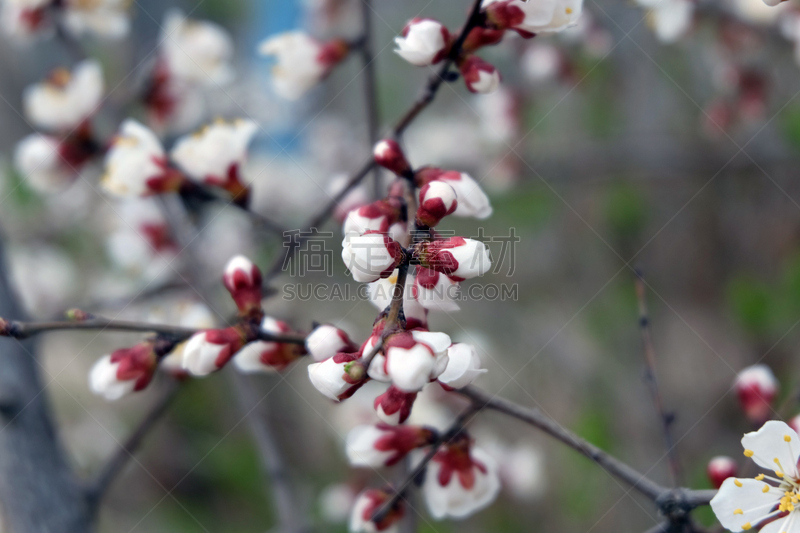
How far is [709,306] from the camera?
106 inches

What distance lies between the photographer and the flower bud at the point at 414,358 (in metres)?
0.59

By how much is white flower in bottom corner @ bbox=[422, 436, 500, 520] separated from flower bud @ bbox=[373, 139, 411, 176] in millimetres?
388

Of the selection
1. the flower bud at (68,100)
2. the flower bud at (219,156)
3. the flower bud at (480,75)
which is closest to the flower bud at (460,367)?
the flower bud at (480,75)

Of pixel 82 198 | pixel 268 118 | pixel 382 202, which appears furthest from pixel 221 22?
pixel 382 202

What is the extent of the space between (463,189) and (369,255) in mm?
192

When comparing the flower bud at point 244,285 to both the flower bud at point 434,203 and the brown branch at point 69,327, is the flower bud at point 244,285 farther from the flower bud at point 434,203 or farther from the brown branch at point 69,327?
the flower bud at point 434,203

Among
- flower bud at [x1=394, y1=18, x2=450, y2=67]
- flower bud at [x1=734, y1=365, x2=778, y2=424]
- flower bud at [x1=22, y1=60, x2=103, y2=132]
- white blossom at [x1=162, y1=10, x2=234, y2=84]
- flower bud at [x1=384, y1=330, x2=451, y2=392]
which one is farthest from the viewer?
white blossom at [x1=162, y1=10, x2=234, y2=84]

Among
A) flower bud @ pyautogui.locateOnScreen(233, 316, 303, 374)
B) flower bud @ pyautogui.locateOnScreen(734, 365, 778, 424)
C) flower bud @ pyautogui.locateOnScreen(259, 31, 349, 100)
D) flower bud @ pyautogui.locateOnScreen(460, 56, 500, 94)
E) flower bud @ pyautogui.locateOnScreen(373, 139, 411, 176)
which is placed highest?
flower bud @ pyautogui.locateOnScreen(460, 56, 500, 94)

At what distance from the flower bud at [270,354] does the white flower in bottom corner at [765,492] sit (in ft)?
1.79

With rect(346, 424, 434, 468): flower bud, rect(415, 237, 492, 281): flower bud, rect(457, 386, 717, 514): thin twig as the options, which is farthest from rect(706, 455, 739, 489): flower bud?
rect(415, 237, 492, 281): flower bud

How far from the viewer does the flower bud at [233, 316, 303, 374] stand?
32.9 inches

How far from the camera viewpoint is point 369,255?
63 centimetres

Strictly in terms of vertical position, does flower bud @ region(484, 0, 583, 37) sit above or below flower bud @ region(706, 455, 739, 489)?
above

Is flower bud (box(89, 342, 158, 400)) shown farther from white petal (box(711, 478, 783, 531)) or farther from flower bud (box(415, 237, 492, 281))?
white petal (box(711, 478, 783, 531))
